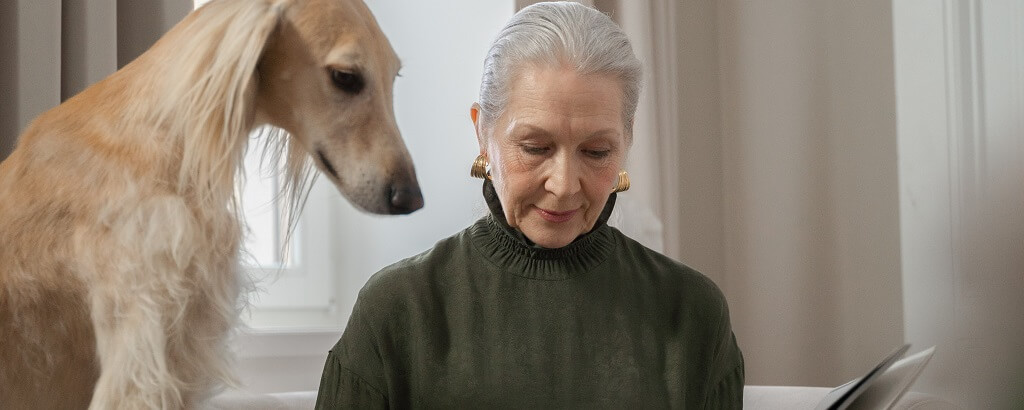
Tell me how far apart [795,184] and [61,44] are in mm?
1789

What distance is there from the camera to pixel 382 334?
44.7 inches

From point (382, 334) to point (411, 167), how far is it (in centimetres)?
35

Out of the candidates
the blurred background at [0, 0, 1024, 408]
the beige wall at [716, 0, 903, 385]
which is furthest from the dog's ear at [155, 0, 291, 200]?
the beige wall at [716, 0, 903, 385]

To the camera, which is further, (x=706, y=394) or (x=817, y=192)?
(x=817, y=192)

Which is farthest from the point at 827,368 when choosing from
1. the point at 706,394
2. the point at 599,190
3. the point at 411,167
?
the point at 411,167

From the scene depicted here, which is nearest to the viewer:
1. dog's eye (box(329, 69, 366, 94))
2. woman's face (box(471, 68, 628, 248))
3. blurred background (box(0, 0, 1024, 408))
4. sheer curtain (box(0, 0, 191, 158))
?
dog's eye (box(329, 69, 366, 94))

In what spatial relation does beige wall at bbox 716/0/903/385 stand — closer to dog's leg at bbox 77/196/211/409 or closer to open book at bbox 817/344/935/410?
open book at bbox 817/344/935/410

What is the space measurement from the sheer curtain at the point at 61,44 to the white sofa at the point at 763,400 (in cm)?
42

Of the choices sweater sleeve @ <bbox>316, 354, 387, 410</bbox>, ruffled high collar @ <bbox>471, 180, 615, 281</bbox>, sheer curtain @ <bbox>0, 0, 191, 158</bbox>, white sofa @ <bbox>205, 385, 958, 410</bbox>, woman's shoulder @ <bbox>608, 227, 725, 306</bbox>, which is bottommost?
white sofa @ <bbox>205, 385, 958, 410</bbox>

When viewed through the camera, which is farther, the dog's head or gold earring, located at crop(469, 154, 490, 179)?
gold earring, located at crop(469, 154, 490, 179)

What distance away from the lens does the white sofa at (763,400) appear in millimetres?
1345

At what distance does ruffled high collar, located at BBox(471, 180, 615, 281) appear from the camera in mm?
1155

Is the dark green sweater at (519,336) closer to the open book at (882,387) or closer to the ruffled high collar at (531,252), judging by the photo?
the ruffled high collar at (531,252)

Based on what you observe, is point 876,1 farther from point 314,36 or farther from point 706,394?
point 314,36
